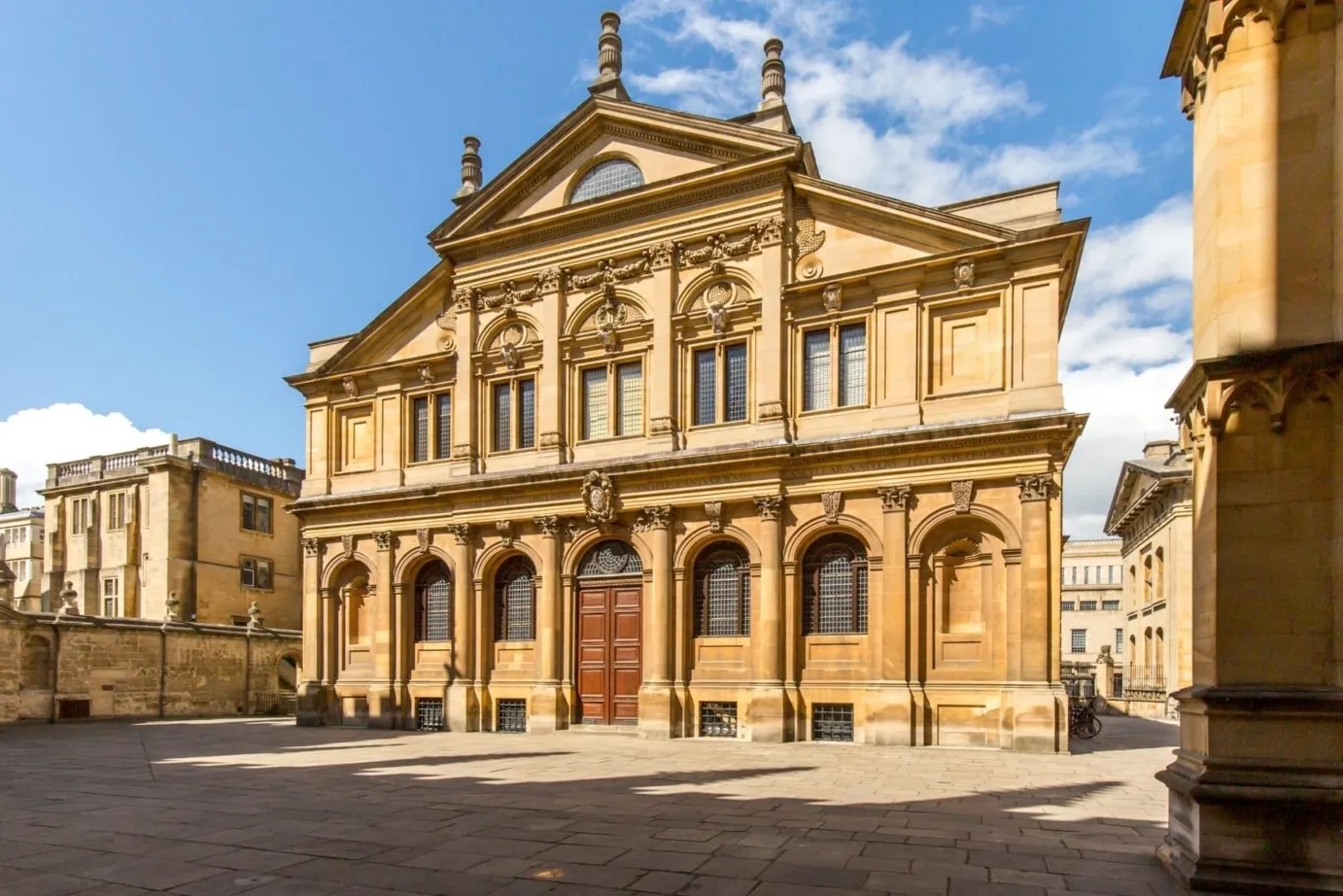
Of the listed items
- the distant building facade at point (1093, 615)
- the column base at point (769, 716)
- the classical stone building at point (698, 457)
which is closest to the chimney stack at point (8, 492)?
the classical stone building at point (698, 457)

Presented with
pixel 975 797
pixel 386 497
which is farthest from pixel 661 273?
pixel 975 797

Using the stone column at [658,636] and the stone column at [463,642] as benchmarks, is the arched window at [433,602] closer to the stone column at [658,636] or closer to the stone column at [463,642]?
the stone column at [463,642]

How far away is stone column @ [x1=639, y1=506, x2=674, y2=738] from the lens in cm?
2195

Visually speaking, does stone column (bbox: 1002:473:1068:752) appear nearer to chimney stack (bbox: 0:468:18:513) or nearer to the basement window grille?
the basement window grille

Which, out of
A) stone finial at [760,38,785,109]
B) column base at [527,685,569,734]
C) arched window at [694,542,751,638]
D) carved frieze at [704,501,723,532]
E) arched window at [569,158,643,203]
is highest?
stone finial at [760,38,785,109]

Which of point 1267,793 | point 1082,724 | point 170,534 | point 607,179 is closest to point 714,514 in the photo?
point 607,179

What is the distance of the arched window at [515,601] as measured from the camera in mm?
25062

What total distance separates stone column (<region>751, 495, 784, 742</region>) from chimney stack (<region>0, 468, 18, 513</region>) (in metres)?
67.4

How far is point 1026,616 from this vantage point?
61.9ft

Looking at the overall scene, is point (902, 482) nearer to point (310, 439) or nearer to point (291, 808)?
point (291, 808)

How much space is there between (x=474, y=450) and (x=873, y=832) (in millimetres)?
18950

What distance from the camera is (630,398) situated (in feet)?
81.3

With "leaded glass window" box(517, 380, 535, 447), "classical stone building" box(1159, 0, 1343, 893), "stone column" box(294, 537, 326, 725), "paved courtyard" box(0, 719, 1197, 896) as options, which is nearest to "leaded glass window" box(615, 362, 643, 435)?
"leaded glass window" box(517, 380, 535, 447)

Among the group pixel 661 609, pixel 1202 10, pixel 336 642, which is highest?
pixel 1202 10
